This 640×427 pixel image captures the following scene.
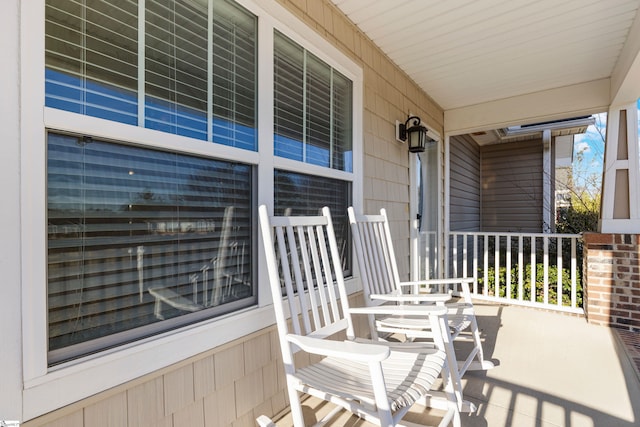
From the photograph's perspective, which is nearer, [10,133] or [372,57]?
[10,133]

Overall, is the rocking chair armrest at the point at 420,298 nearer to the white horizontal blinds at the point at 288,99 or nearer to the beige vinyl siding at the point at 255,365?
the beige vinyl siding at the point at 255,365

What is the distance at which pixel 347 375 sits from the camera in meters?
1.44

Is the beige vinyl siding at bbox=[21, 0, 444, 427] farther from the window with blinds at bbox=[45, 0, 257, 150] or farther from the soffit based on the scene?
the window with blinds at bbox=[45, 0, 257, 150]

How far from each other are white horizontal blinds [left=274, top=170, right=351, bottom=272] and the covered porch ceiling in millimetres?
1324

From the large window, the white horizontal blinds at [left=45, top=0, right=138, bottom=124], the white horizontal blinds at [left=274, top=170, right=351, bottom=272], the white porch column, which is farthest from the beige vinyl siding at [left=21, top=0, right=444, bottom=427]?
the white porch column

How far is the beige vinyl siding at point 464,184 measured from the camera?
18.0ft

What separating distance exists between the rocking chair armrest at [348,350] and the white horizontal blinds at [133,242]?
553 millimetres

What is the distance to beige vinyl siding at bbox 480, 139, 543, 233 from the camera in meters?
6.65

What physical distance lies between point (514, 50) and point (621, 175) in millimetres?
1745

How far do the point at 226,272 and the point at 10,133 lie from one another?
96cm

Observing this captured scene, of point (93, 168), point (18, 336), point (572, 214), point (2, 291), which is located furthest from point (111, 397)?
point (572, 214)

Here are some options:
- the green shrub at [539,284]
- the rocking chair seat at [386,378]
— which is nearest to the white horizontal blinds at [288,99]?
the rocking chair seat at [386,378]

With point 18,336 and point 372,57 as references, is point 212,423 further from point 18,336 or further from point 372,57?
point 372,57

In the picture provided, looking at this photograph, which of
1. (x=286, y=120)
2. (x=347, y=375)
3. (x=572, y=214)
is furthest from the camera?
(x=572, y=214)
